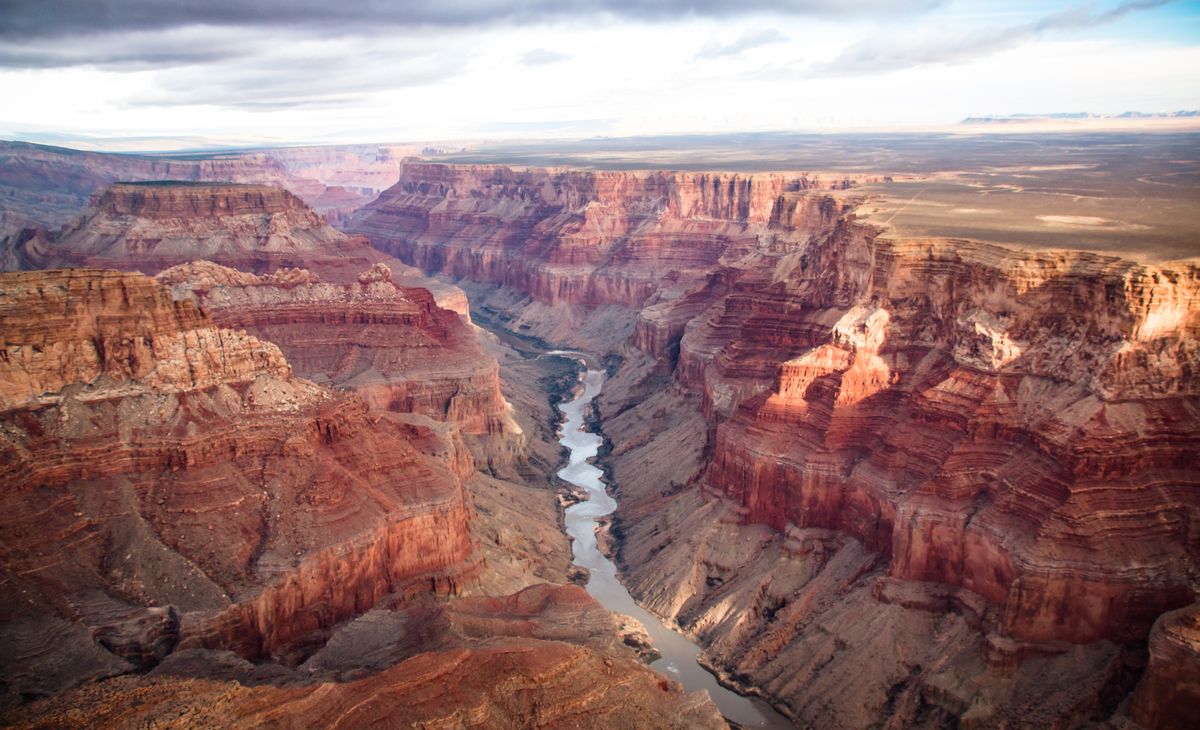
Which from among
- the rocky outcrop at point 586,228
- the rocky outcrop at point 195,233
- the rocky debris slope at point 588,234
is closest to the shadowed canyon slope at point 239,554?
the rocky outcrop at point 195,233

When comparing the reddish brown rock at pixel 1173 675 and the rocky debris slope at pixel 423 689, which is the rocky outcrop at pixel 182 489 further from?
the reddish brown rock at pixel 1173 675

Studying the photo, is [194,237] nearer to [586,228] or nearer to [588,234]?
[588,234]

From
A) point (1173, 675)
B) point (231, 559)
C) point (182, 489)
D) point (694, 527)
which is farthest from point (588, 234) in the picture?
point (1173, 675)

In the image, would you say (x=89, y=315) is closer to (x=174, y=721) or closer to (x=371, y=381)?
(x=174, y=721)

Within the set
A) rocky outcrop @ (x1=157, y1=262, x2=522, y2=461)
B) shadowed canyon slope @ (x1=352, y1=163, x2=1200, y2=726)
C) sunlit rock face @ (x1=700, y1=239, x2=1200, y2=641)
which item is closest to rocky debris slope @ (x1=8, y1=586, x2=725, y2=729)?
shadowed canyon slope @ (x1=352, y1=163, x2=1200, y2=726)

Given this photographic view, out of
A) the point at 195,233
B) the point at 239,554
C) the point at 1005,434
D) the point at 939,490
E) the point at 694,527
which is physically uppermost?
the point at 195,233

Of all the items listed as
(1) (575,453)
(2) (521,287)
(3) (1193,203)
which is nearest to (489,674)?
(1) (575,453)
